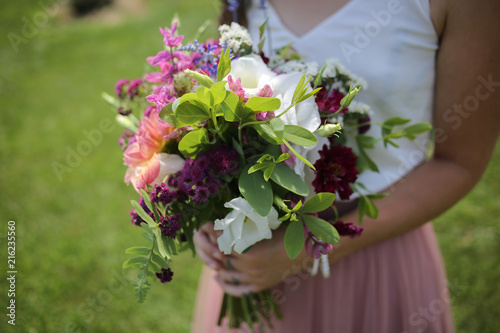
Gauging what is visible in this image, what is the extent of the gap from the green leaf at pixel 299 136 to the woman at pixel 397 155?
0.44m

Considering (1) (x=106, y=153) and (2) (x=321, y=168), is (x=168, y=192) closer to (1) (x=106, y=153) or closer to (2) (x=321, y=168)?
(2) (x=321, y=168)

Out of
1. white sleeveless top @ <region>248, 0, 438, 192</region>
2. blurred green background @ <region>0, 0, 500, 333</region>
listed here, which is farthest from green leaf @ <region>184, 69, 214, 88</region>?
blurred green background @ <region>0, 0, 500, 333</region>

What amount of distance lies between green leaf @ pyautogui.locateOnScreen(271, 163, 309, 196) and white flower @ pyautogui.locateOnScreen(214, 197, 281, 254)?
0.09 meters

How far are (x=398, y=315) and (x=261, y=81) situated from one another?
110cm

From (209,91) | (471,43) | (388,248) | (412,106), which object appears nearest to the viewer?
(209,91)

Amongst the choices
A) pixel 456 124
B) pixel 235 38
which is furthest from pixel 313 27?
pixel 456 124

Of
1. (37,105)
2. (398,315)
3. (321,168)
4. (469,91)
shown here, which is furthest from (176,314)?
(37,105)

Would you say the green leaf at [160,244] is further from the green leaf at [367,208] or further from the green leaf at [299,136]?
the green leaf at [367,208]

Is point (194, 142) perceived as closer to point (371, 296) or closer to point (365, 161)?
point (365, 161)

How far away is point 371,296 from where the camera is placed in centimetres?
140

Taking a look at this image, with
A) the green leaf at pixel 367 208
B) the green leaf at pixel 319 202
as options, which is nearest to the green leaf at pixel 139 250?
the green leaf at pixel 319 202

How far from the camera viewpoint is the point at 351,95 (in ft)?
2.51

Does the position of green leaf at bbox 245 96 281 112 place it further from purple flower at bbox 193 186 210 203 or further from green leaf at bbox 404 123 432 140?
green leaf at bbox 404 123 432 140

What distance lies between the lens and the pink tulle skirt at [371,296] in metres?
1.38
